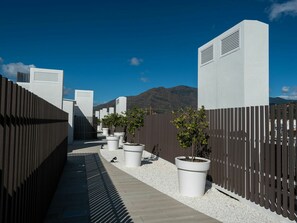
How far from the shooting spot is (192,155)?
5176 millimetres

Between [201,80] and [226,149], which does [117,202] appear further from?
[201,80]

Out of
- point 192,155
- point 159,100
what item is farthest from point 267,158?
point 159,100

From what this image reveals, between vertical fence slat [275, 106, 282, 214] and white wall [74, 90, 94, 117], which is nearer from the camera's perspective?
vertical fence slat [275, 106, 282, 214]

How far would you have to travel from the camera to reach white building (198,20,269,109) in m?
7.02

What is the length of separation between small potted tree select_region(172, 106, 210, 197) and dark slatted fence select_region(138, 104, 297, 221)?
310 millimetres

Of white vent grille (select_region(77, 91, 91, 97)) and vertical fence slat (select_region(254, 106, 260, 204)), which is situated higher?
white vent grille (select_region(77, 91, 91, 97))

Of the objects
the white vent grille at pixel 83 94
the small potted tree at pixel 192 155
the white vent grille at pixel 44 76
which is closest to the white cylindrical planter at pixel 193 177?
the small potted tree at pixel 192 155

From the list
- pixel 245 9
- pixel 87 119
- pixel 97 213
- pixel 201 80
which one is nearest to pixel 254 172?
pixel 97 213

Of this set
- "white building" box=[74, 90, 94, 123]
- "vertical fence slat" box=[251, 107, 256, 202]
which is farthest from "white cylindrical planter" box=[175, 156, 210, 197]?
"white building" box=[74, 90, 94, 123]

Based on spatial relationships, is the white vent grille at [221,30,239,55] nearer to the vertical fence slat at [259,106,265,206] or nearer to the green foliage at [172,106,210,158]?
the green foliage at [172,106,210,158]

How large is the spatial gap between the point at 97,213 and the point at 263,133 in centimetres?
331

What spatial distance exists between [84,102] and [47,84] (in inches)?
354

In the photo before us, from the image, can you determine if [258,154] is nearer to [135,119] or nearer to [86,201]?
[86,201]

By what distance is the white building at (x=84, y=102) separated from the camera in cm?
2223
